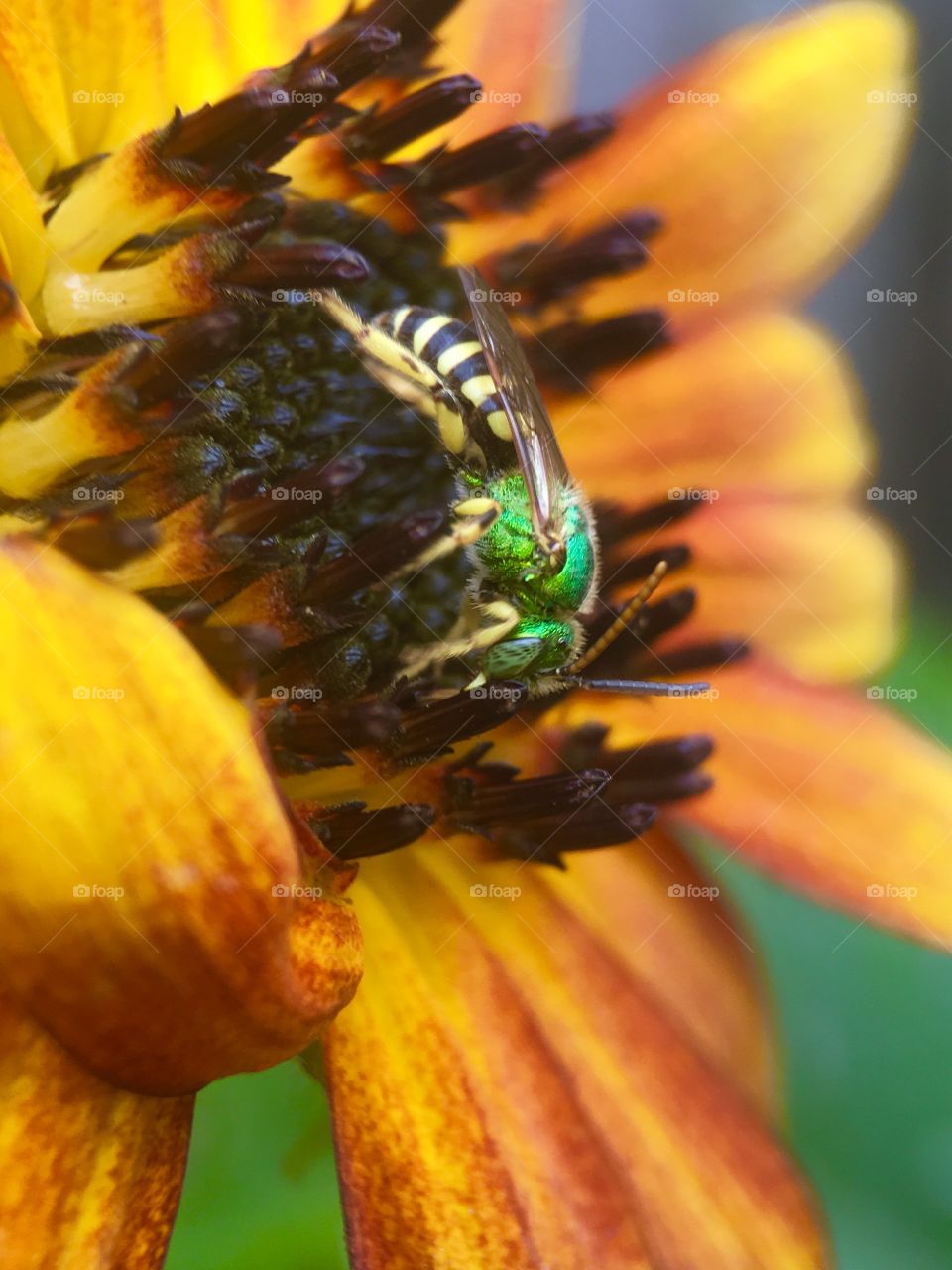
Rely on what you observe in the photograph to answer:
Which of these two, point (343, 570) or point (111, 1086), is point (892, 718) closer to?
point (343, 570)

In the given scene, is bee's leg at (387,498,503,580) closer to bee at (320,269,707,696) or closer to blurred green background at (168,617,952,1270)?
bee at (320,269,707,696)

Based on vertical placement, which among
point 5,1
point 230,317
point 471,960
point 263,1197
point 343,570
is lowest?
point 263,1197

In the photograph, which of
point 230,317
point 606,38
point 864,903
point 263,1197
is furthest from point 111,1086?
point 606,38

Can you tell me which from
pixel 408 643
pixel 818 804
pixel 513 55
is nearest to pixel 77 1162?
pixel 408 643

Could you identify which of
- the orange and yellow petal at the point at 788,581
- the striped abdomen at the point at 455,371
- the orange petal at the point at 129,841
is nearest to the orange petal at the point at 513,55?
the striped abdomen at the point at 455,371

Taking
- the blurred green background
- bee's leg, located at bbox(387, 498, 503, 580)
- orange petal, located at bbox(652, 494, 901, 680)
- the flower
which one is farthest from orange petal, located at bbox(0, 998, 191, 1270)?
orange petal, located at bbox(652, 494, 901, 680)
